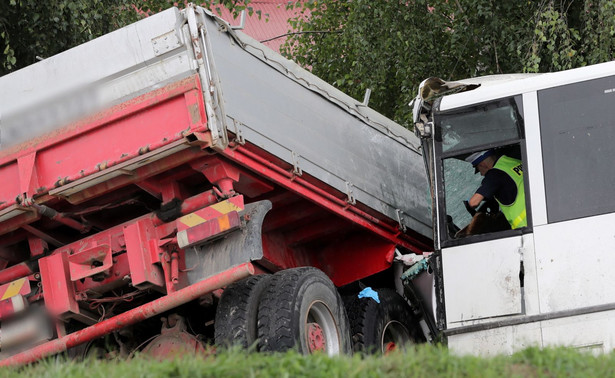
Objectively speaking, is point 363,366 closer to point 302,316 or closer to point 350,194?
point 302,316

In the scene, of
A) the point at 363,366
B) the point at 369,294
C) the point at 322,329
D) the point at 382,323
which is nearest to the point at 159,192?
the point at 322,329

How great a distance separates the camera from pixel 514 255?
7609 millimetres

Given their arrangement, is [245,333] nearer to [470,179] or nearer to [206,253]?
[206,253]

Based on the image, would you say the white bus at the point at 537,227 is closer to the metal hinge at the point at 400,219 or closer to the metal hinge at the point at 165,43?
the metal hinge at the point at 400,219

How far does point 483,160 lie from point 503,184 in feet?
0.82

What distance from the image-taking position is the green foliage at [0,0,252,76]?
11.0 m

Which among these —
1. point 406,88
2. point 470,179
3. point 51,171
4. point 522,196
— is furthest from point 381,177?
point 406,88

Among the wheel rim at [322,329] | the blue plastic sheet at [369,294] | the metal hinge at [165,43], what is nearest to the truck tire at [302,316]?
the wheel rim at [322,329]

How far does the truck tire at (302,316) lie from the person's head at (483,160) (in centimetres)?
145

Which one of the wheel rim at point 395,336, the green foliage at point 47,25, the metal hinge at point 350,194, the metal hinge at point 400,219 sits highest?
the green foliage at point 47,25

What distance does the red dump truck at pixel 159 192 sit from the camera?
7105 millimetres

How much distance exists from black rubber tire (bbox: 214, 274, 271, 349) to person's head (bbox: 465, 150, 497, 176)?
193 cm

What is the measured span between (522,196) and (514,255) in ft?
1.50

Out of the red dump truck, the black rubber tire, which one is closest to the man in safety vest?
the red dump truck
